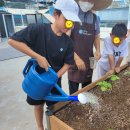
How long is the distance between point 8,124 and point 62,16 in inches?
48.1

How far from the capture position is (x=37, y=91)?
2.73 ft

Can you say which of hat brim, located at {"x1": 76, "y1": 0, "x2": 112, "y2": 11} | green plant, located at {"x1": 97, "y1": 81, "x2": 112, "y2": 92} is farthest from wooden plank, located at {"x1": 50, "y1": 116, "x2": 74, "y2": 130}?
hat brim, located at {"x1": 76, "y1": 0, "x2": 112, "y2": 11}

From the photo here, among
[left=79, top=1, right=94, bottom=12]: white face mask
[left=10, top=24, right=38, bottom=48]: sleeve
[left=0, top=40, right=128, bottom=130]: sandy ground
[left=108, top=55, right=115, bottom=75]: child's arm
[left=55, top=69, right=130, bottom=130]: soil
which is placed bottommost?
[left=0, top=40, right=128, bottom=130]: sandy ground

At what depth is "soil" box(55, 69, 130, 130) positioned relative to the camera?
2.95 feet

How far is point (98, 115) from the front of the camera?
97cm

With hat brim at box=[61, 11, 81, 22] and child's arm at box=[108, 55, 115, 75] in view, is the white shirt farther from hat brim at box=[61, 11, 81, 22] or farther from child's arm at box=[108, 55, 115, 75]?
hat brim at box=[61, 11, 81, 22]

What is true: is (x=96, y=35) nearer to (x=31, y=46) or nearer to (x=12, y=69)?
(x=31, y=46)

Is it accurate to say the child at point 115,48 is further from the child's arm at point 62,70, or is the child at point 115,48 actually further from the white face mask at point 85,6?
the child's arm at point 62,70

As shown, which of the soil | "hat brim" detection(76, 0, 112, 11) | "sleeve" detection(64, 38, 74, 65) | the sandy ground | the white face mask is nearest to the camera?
the soil

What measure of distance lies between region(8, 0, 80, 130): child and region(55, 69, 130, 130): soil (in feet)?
0.64

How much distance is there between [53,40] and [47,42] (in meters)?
0.04

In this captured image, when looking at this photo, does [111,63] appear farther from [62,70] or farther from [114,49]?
[62,70]

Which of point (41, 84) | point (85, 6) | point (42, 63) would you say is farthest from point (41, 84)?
point (85, 6)

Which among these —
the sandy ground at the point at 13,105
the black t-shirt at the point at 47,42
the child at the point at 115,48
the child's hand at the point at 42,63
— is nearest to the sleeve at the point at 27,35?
the black t-shirt at the point at 47,42
